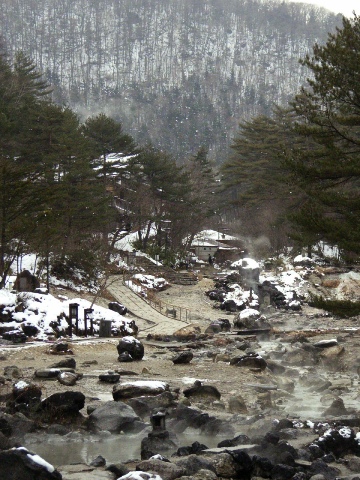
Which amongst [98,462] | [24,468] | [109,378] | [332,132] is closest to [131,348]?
[109,378]

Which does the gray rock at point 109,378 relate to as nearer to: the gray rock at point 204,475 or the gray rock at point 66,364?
the gray rock at point 66,364

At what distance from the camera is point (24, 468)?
7.34m

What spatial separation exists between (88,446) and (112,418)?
46.1 inches

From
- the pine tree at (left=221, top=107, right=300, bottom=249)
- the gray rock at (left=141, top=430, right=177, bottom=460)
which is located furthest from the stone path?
the gray rock at (left=141, top=430, right=177, bottom=460)

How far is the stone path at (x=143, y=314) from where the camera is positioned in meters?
29.2

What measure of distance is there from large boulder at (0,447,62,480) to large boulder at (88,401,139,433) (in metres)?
3.75

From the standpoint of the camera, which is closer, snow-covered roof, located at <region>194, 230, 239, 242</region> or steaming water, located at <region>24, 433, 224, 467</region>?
steaming water, located at <region>24, 433, 224, 467</region>

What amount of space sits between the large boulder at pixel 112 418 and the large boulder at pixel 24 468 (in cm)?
375

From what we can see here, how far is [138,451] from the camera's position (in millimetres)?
9906

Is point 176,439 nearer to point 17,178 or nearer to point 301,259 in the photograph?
point 17,178

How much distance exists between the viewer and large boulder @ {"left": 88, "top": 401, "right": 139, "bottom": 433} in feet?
36.7

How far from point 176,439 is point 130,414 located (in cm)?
134

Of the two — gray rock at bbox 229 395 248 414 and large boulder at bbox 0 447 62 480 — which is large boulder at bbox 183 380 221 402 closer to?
gray rock at bbox 229 395 248 414

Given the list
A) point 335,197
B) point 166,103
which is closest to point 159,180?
point 335,197
